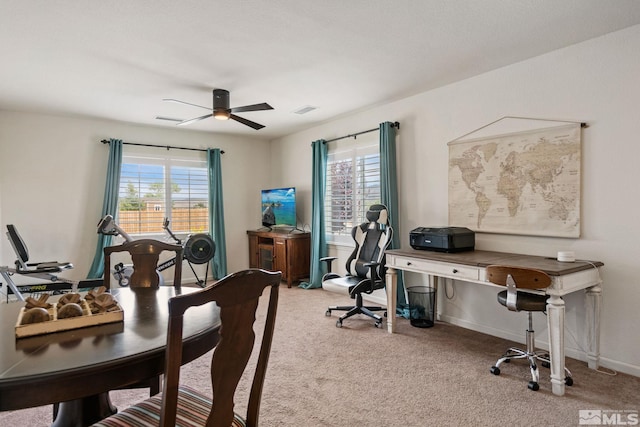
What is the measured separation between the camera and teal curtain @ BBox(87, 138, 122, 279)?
207 inches

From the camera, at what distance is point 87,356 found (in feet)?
4.00

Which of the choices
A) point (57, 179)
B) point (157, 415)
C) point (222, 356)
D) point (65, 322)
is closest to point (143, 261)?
point (65, 322)

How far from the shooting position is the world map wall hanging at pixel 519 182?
3.03 m

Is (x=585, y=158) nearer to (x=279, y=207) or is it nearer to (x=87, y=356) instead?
(x=87, y=356)

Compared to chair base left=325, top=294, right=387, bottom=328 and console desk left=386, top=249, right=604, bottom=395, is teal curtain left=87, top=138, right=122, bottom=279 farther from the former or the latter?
console desk left=386, top=249, right=604, bottom=395

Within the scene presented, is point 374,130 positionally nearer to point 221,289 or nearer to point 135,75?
point 135,75

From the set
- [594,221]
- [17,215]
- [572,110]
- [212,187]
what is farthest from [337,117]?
[17,215]

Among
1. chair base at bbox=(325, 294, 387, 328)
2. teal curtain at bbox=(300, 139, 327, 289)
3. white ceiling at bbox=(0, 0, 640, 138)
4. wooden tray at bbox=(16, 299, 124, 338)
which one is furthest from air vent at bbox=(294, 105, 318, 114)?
wooden tray at bbox=(16, 299, 124, 338)

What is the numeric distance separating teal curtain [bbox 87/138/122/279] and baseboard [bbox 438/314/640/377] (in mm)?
4606

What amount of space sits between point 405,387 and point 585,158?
7.47 ft

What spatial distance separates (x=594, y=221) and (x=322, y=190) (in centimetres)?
342

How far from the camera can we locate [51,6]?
94.2 inches

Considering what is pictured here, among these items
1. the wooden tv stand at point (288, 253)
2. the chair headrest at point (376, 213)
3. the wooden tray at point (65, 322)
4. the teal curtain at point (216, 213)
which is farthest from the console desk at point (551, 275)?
the teal curtain at point (216, 213)

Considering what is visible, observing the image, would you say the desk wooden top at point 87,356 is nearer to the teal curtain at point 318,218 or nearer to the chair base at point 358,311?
the chair base at point 358,311
